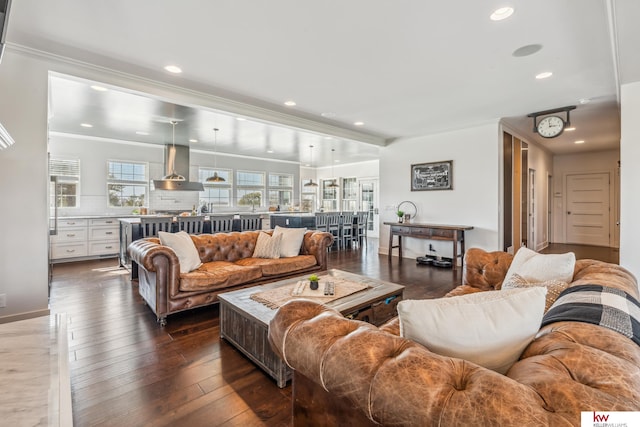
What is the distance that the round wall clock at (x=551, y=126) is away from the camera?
4.67 m

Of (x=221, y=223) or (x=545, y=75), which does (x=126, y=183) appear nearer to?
(x=221, y=223)

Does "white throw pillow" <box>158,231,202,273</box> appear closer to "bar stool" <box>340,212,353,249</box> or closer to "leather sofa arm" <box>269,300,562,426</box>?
"leather sofa arm" <box>269,300,562,426</box>

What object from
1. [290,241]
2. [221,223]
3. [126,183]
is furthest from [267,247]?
[126,183]

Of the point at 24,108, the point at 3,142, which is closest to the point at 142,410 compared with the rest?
the point at 3,142

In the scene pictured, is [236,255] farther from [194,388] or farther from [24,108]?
[24,108]

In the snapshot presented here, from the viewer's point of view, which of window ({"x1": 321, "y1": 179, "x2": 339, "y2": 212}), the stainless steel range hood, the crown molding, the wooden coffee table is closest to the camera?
the wooden coffee table

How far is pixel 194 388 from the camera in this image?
1.94 meters

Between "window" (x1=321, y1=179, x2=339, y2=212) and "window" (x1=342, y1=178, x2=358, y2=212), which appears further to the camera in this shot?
"window" (x1=321, y1=179, x2=339, y2=212)

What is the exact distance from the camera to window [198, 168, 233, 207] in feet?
28.5

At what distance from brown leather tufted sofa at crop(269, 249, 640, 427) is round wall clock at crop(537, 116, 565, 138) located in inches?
193

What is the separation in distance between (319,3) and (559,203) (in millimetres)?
9478

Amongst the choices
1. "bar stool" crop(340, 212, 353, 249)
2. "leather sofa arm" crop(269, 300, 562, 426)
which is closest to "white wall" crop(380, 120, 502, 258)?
"bar stool" crop(340, 212, 353, 249)

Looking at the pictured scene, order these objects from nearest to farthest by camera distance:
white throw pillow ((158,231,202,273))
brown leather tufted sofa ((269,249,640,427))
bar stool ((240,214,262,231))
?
brown leather tufted sofa ((269,249,640,427)) → white throw pillow ((158,231,202,273)) → bar stool ((240,214,262,231))

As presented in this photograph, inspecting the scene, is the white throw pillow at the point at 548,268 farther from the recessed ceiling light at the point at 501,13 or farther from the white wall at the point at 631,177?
the white wall at the point at 631,177
